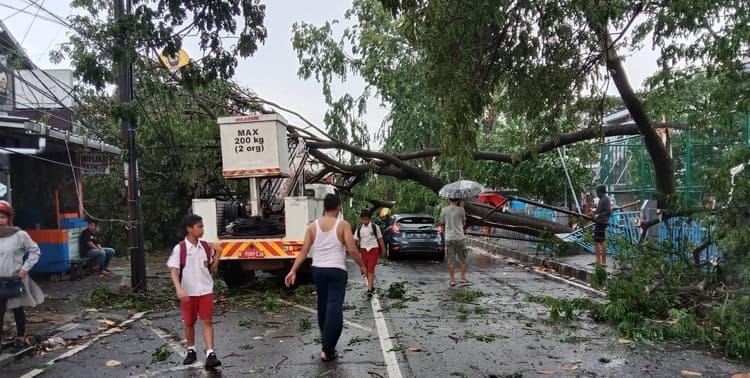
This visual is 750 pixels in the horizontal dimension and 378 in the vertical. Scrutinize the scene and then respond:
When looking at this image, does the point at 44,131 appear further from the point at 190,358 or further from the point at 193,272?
the point at 190,358

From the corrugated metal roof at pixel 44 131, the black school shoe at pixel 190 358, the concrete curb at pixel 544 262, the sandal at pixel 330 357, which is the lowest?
the concrete curb at pixel 544 262

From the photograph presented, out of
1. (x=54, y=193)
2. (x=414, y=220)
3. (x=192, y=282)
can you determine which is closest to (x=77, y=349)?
(x=192, y=282)

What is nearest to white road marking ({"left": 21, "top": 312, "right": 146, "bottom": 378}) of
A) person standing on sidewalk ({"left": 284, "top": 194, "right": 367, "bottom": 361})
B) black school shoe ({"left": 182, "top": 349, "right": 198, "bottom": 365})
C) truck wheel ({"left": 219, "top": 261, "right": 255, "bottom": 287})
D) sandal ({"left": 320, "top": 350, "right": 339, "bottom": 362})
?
black school shoe ({"left": 182, "top": 349, "right": 198, "bottom": 365})

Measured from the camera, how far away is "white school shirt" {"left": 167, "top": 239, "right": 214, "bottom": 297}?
239 inches

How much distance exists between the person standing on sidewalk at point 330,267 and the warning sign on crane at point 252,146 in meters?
4.80

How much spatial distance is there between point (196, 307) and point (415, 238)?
11376 millimetres

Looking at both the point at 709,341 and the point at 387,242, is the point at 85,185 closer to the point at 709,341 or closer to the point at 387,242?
the point at 387,242

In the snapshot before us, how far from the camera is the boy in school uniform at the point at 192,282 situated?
6.03 meters

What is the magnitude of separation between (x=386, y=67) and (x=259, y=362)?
69.1 ft

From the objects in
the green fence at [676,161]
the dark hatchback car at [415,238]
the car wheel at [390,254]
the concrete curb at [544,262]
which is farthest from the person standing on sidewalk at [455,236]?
the car wheel at [390,254]

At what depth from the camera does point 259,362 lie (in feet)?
20.2

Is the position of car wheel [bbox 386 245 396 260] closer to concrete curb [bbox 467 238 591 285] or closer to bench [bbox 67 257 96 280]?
concrete curb [bbox 467 238 591 285]

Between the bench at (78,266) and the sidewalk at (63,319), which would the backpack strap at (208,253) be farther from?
the bench at (78,266)

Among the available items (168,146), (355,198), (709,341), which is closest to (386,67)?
(355,198)
